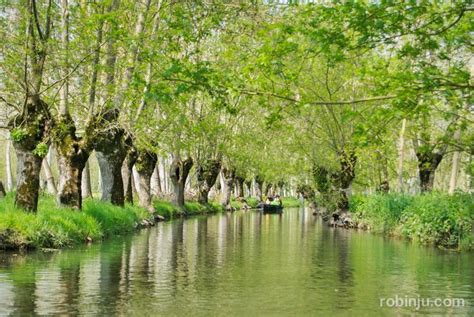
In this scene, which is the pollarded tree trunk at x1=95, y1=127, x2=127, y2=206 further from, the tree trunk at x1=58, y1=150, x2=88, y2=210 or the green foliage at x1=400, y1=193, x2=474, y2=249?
the green foliage at x1=400, y1=193, x2=474, y2=249

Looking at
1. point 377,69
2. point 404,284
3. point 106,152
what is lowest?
point 404,284

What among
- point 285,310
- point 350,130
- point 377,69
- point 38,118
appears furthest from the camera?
point 350,130

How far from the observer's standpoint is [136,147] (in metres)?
35.4

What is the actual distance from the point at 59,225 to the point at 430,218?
14.8 m

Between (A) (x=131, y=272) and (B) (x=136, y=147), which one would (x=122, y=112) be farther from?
(A) (x=131, y=272)

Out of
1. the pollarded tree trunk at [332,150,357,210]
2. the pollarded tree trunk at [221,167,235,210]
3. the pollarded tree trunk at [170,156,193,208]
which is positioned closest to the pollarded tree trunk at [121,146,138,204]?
the pollarded tree trunk at [170,156,193,208]

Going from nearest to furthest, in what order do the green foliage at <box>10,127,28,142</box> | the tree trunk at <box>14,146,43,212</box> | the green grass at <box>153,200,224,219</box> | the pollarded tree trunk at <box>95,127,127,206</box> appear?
the green foliage at <box>10,127,28,142</box>, the tree trunk at <box>14,146,43,212</box>, the pollarded tree trunk at <box>95,127,127,206</box>, the green grass at <box>153,200,224,219</box>

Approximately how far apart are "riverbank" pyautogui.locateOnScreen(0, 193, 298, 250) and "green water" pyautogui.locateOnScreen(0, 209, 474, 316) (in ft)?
2.20

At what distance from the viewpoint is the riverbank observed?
18016 mm

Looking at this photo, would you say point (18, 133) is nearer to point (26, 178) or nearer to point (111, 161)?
point (26, 178)

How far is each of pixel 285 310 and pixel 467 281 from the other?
6274 mm

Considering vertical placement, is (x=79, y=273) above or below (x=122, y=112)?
below

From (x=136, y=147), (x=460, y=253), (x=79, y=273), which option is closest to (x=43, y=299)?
(x=79, y=273)

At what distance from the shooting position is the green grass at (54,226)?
18.0m
